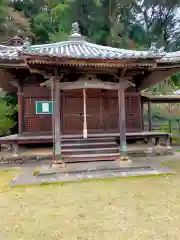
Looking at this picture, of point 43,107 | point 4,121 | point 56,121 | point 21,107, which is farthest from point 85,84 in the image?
point 4,121

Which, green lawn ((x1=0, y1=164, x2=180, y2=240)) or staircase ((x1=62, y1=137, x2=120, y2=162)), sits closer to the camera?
green lawn ((x1=0, y1=164, x2=180, y2=240))

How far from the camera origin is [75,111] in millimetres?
8109

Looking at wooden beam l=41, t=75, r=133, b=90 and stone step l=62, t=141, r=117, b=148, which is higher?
wooden beam l=41, t=75, r=133, b=90

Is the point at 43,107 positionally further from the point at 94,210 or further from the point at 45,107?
the point at 94,210

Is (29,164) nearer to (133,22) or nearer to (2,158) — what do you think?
(2,158)

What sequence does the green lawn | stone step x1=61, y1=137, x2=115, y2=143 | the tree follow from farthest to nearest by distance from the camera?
1. the tree
2. stone step x1=61, y1=137, x2=115, y2=143
3. the green lawn

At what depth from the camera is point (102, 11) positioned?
78.6 feet

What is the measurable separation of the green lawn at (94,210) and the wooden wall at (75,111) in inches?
140

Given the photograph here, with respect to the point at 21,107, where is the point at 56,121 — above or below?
below

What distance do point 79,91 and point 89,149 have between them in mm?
2267

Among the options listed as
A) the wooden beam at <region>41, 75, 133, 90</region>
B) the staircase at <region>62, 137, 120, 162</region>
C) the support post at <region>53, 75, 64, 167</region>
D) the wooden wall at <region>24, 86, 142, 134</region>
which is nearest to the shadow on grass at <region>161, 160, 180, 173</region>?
the staircase at <region>62, 137, 120, 162</region>

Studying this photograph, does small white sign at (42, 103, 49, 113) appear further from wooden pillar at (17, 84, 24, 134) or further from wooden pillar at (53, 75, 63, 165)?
wooden pillar at (17, 84, 24, 134)

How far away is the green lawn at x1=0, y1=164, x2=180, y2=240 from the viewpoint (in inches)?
104

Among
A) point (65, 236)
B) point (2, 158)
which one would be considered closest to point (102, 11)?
point (2, 158)
